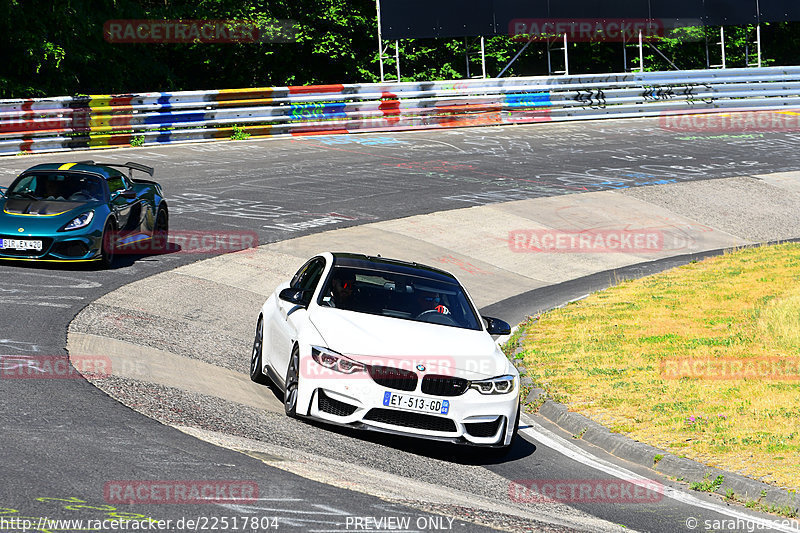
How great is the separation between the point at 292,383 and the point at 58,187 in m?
8.32

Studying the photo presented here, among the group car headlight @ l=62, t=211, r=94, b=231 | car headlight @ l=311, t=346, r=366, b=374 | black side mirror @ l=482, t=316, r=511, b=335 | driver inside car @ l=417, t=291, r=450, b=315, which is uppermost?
car headlight @ l=62, t=211, r=94, b=231

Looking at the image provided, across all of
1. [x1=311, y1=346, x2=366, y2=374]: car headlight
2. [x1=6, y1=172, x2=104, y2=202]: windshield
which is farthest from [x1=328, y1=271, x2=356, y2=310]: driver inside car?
[x1=6, y1=172, x2=104, y2=202]: windshield

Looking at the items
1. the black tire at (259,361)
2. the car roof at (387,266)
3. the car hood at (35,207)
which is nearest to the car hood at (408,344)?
the car roof at (387,266)

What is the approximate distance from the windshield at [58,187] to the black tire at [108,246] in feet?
1.71

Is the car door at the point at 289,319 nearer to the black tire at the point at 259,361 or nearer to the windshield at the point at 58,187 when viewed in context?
the black tire at the point at 259,361

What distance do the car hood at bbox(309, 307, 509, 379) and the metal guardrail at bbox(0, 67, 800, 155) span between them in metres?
20.7

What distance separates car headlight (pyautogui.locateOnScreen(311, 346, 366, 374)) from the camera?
8383 millimetres

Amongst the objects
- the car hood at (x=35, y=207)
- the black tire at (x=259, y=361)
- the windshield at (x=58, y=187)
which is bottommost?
the black tire at (x=259, y=361)

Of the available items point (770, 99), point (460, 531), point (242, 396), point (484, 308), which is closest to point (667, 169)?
point (770, 99)

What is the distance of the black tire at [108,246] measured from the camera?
1530 cm

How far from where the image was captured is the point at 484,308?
16.7 m

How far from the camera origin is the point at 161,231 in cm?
1772

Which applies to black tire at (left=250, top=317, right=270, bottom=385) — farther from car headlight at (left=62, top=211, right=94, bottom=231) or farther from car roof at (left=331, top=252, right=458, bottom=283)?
car headlight at (left=62, top=211, right=94, bottom=231)

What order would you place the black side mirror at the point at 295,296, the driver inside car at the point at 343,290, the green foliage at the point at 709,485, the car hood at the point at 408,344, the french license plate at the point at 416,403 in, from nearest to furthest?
1. the green foliage at the point at 709,485
2. the french license plate at the point at 416,403
3. the car hood at the point at 408,344
4. the driver inside car at the point at 343,290
5. the black side mirror at the point at 295,296
